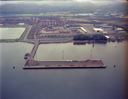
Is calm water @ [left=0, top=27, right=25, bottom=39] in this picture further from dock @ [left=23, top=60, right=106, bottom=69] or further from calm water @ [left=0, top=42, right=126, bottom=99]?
dock @ [left=23, top=60, right=106, bottom=69]

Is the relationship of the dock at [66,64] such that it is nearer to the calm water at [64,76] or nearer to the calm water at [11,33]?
the calm water at [64,76]

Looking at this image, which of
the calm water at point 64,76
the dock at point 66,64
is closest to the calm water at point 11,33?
the calm water at point 64,76

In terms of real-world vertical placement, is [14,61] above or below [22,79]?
above

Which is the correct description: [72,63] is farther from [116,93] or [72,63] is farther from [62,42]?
[116,93]

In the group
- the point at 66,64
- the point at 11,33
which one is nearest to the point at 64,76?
the point at 66,64

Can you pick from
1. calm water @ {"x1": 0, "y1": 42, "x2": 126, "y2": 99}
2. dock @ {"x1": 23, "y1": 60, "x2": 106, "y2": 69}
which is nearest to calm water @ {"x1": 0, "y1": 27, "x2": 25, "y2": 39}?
→ calm water @ {"x1": 0, "y1": 42, "x2": 126, "y2": 99}

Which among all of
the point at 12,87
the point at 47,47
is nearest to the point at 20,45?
the point at 47,47

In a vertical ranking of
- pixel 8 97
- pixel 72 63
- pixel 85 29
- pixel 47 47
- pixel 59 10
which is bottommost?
A: pixel 8 97
